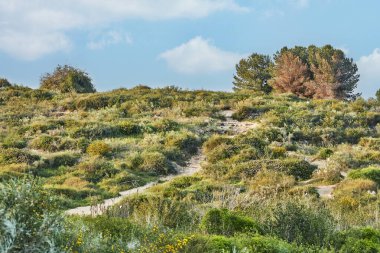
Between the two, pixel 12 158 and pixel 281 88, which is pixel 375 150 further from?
pixel 281 88

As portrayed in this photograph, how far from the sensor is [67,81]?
5219 cm

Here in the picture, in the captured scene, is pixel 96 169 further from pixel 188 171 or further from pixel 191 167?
pixel 191 167

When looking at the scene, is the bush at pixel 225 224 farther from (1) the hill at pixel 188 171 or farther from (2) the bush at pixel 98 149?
(2) the bush at pixel 98 149

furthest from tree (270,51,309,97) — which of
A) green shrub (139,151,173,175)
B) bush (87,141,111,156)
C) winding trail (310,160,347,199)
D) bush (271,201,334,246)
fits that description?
bush (271,201,334,246)

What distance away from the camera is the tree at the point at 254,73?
2744 inches

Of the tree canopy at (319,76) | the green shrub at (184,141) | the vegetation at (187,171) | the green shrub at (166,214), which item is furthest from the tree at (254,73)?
the green shrub at (166,214)

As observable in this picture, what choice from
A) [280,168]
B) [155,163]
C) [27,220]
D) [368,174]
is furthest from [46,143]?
[27,220]

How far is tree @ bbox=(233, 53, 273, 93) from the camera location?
6969cm

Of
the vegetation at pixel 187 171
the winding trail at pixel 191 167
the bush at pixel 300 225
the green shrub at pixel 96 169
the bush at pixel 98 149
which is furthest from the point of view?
the bush at pixel 98 149

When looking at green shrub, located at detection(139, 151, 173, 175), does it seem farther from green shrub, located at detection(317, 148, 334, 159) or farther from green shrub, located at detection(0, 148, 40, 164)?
green shrub, located at detection(317, 148, 334, 159)

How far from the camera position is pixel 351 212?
1636cm

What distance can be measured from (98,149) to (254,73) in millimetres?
44796

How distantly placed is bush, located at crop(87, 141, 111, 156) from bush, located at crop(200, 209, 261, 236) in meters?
17.7

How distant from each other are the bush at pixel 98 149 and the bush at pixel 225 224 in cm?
1769
